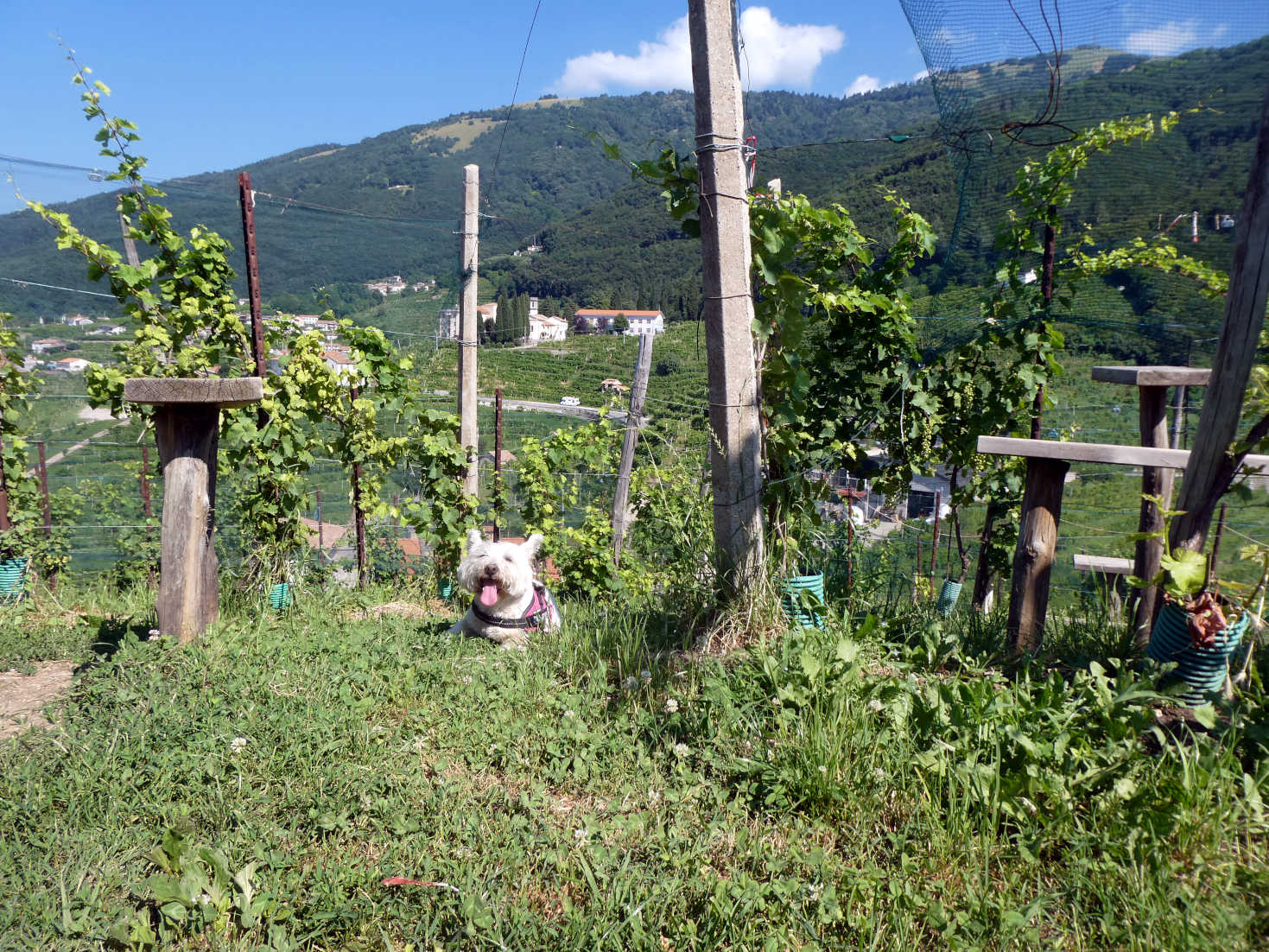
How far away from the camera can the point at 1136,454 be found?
3.33 metres

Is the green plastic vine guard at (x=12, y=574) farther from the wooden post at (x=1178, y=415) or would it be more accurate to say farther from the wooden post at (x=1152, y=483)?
the wooden post at (x=1178, y=415)

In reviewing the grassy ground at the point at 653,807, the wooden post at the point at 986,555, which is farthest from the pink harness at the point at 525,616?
the wooden post at the point at 986,555

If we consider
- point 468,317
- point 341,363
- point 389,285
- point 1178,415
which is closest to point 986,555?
point 1178,415

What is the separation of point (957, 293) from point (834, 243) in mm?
946

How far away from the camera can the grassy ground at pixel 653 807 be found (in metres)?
2.17

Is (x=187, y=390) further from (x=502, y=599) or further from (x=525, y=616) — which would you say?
(x=525, y=616)

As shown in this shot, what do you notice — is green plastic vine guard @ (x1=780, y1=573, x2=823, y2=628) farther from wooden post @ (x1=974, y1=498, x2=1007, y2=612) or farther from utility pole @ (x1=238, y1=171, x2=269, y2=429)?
utility pole @ (x1=238, y1=171, x2=269, y2=429)

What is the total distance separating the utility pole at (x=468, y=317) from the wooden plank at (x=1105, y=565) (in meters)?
5.30

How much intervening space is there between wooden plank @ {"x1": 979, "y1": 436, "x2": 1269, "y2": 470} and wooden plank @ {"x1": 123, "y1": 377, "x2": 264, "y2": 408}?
379 cm

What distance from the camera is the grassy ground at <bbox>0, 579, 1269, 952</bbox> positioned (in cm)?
217

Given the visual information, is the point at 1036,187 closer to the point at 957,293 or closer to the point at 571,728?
the point at 957,293

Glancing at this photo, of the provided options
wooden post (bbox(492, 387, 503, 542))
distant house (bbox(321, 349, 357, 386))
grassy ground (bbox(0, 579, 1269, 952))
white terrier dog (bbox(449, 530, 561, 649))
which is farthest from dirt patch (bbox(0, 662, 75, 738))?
wooden post (bbox(492, 387, 503, 542))

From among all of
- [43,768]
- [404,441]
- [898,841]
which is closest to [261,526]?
[404,441]

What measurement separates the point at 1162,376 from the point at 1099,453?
5.17 feet
